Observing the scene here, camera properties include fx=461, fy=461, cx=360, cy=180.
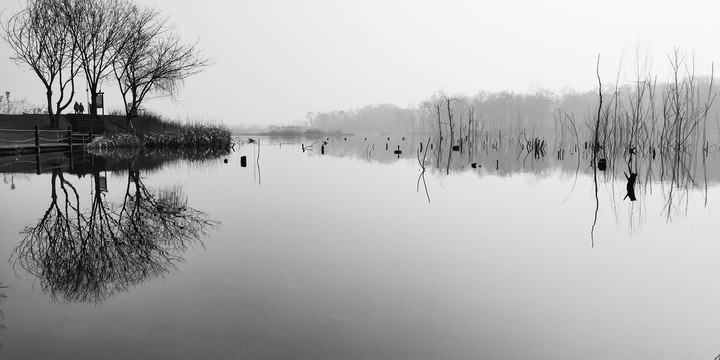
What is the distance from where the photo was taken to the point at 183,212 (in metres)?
7.58

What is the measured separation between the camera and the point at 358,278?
13.8 ft

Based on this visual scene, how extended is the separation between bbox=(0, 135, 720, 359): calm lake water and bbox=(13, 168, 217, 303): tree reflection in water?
3cm

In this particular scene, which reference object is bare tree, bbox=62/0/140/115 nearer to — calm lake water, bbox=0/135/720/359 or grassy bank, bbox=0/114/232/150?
grassy bank, bbox=0/114/232/150

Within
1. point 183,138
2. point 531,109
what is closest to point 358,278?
point 183,138

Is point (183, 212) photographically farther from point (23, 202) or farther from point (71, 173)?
point (71, 173)

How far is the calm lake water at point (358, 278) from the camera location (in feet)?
9.58

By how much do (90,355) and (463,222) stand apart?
17.6 ft

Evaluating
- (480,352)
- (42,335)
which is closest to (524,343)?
(480,352)

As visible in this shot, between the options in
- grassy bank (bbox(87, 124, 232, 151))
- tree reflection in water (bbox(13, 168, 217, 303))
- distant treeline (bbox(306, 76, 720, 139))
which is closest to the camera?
tree reflection in water (bbox(13, 168, 217, 303))

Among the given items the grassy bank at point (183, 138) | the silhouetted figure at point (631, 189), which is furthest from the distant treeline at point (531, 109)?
the silhouetted figure at point (631, 189)

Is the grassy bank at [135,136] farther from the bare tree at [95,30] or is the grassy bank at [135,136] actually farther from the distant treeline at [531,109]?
the distant treeline at [531,109]

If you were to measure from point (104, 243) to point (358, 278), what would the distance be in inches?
123

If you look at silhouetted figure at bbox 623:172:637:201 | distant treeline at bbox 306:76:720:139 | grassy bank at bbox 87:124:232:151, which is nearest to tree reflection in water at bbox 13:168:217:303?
silhouetted figure at bbox 623:172:637:201

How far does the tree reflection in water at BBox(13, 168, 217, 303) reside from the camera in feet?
13.2
